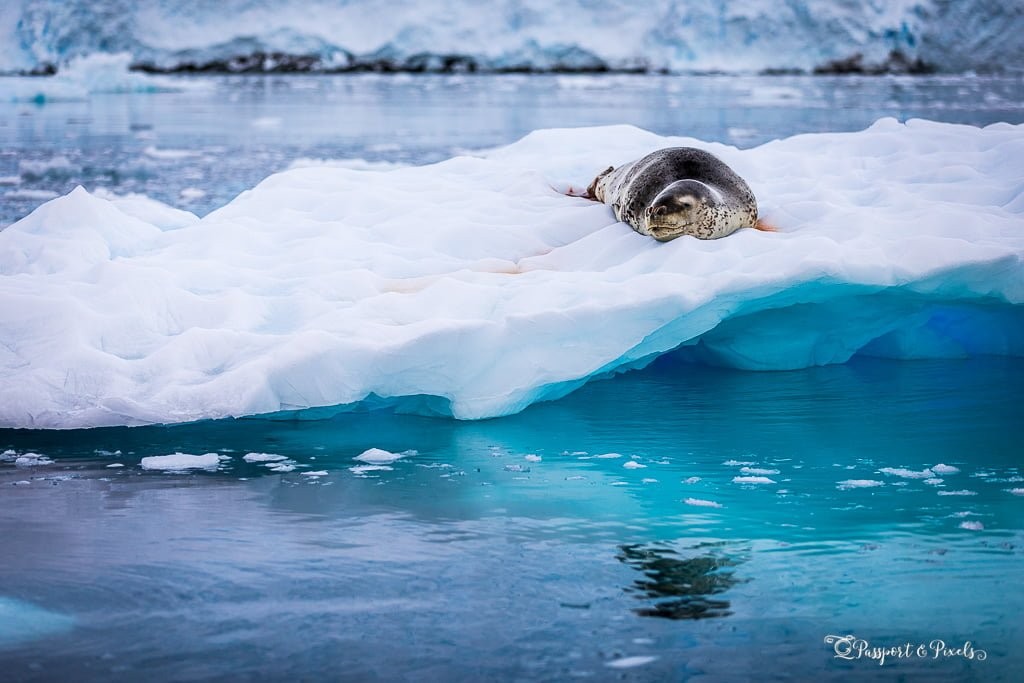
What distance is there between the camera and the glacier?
2866 cm

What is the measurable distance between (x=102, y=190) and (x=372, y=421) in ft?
20.4

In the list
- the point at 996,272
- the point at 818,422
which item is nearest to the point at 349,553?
the point at 818,422

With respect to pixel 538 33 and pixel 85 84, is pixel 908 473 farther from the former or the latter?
pixel 538 33

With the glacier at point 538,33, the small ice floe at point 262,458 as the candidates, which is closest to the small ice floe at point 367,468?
the small ice floe at point 262,458

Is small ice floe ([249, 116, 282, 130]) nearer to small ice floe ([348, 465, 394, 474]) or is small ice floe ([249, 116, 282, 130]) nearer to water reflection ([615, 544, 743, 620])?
small ice floe ([348, 465, 394, 474])

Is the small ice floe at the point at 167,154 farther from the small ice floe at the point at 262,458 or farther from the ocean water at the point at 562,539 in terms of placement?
the small ice floe at the point at 262,458

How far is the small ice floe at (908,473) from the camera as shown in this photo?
11.5 ft

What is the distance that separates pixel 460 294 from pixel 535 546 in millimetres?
1597

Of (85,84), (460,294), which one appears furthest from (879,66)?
(460,294)

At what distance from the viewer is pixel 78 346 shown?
4137 mm

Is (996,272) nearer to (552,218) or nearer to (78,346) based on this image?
(552,218)

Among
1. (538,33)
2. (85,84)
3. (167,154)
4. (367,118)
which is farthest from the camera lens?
(538,33)

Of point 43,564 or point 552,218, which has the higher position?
point 552,218

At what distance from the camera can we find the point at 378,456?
3.72 m
